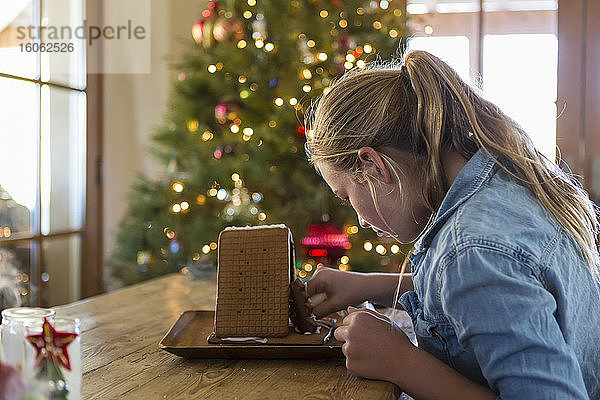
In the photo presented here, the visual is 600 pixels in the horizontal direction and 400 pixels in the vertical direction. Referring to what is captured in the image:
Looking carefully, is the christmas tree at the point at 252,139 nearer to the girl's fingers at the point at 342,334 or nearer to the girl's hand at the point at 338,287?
the girl's hand at the point at 338,287

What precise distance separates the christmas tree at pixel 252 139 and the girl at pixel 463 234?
5.89 feet

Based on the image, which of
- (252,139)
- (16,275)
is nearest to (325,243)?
(252,139)

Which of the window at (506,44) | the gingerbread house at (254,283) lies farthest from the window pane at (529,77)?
the gingerbread house at (254,283)

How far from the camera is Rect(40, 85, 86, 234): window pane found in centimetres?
314

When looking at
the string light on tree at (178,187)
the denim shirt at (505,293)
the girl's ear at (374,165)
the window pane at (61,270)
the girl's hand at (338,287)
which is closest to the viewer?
the denim shirt at (505,293)

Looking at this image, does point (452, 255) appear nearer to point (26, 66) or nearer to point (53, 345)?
point (53, 345)

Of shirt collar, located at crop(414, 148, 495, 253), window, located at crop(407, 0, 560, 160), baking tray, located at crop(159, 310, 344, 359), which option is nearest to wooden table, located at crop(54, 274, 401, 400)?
baking tray, located at crop(159, 310, 344, 359)

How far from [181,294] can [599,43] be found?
271 cm

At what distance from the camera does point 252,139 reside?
2939 millimetres

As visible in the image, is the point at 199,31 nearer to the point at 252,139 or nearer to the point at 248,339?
the point at 252,139

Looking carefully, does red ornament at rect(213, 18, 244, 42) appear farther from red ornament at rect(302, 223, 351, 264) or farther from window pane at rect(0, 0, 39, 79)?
red ornament at rect(302, 223, 351, 264)

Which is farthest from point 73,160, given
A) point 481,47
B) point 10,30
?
point 481,47

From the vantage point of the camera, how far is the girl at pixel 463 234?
2.64 feet

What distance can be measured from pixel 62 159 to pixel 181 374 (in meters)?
2.51
